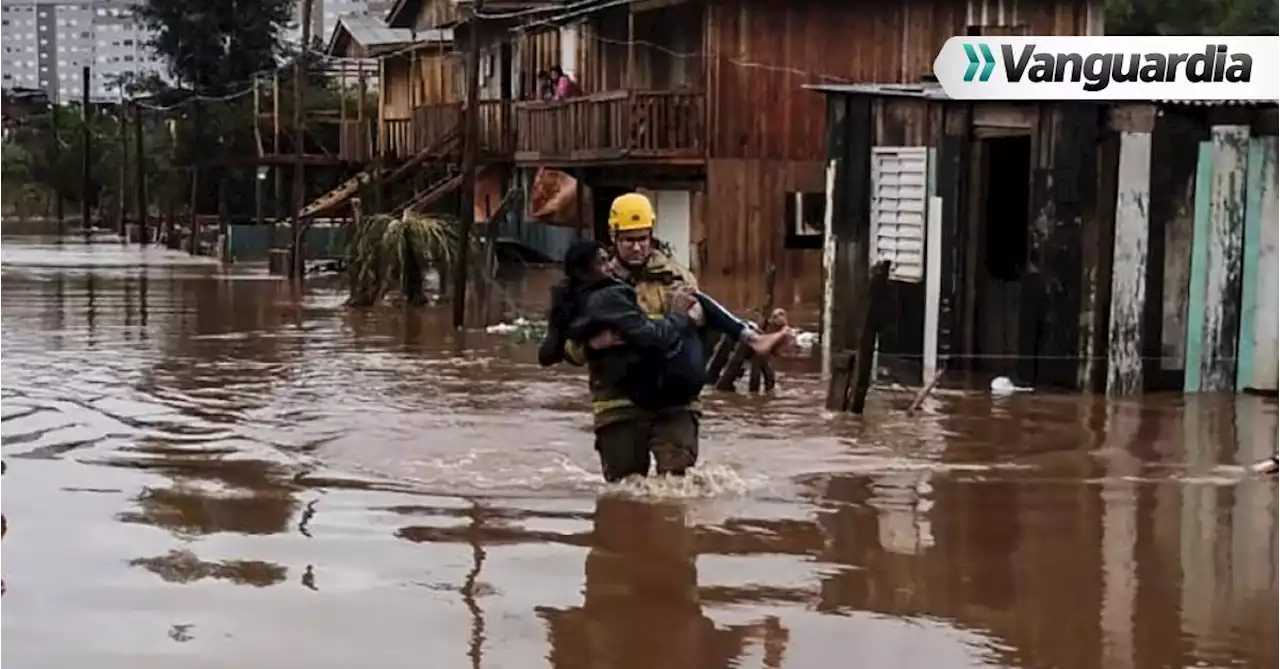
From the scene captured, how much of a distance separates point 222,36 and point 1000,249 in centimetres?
4508

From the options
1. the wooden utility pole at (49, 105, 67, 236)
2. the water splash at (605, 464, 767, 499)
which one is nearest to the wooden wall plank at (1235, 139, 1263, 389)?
the water splash at (605, 464, 767, 499)

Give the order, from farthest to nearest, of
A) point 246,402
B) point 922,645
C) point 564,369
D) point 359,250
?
point 359,250 → point 564,369 → point 246,402 → point 922,645

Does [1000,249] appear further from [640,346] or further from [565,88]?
[565,88]

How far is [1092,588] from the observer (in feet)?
24.9

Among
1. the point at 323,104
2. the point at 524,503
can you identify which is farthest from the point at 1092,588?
the point at 323,104

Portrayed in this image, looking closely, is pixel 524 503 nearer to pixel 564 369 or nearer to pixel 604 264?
pixel 604 264

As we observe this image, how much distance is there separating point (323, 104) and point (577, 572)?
46568mm

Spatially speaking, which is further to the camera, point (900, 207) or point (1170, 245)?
point (900, 207)

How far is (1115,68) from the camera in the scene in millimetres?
13523

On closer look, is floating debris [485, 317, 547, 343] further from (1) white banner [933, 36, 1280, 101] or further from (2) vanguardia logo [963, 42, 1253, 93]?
(2) vanguardia logo [963, 42, 1253, 93]

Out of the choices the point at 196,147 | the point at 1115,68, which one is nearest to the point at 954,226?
the point at 1115,68

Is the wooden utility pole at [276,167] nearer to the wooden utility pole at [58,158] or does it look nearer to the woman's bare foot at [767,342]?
the wooden utility pole at [58,158]

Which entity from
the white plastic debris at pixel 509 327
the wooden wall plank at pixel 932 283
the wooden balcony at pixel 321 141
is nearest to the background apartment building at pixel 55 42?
the wooden balcony at pixel 321 141

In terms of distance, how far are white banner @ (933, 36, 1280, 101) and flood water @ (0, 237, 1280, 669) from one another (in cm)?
225
